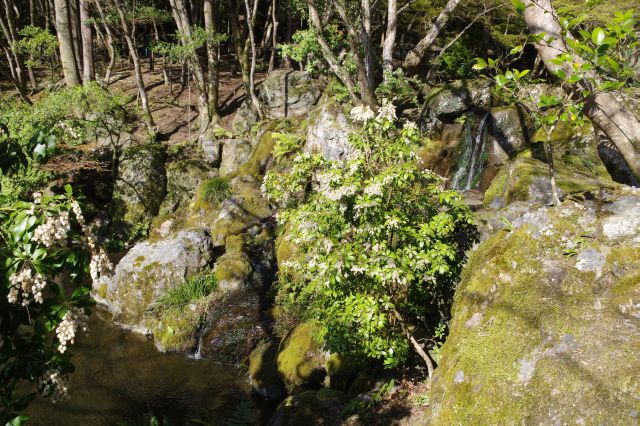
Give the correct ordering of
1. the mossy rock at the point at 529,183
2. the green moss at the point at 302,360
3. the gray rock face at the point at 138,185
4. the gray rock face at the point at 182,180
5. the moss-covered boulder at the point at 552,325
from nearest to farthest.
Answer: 1. the moss-covered boulder at the point at 552,325
2. the mossy rock at the point at 529,183
3. the green moss at the point at 302,360
4. the gray rock face at the point at 138,185
5. the gray rock face at the point at 182,180

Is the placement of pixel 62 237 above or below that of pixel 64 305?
above

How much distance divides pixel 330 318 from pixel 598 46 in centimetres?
371

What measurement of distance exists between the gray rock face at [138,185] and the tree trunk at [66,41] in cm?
505

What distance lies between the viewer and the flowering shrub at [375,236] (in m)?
4.47

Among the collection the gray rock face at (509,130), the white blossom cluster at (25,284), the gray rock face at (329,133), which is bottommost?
the gray rock face at (329,133)

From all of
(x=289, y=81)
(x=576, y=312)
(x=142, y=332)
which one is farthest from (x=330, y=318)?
(x=289, y=81)

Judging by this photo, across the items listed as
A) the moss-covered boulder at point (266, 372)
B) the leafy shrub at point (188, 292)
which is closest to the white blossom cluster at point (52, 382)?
the moss-covered boulder at point (266, 372)

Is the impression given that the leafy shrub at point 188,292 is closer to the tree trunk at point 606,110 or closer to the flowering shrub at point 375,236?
the flowering shrub at point 375,236

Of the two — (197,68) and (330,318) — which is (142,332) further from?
(197,68)

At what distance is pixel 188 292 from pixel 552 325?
844cm

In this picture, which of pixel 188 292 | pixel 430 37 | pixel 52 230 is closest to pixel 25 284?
pixel 52 230

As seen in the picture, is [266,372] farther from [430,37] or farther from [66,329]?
[430,37]

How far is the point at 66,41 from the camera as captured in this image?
1803 cm

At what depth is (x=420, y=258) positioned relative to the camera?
4535mm
